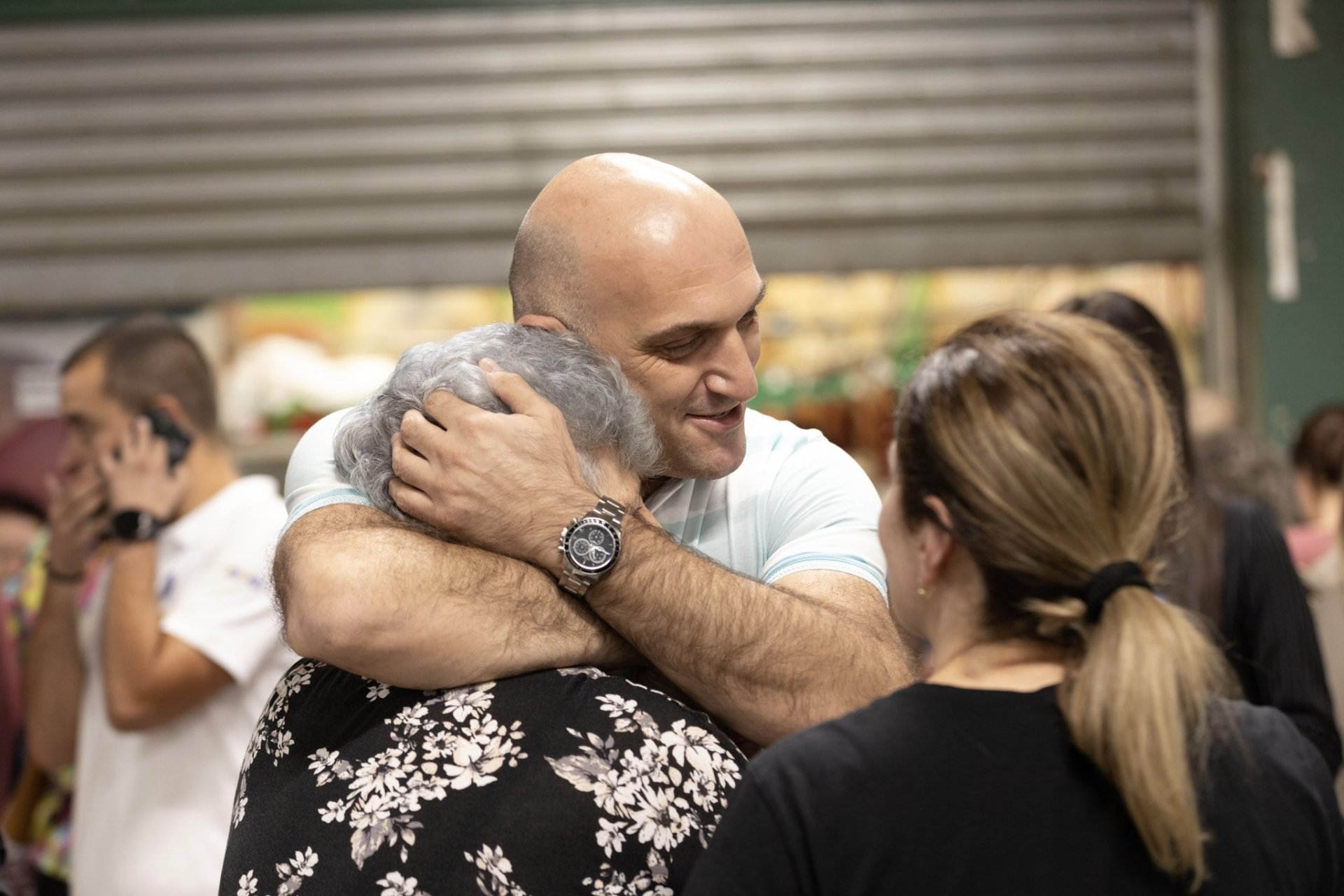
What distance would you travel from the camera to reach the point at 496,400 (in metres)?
1.70

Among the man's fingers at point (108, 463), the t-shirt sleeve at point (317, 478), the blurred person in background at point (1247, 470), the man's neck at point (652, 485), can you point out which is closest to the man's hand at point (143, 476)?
the man's fingers at point (108, 463)

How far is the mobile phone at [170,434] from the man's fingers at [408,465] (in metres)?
1.78

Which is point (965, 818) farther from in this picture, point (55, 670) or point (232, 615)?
point (55, 670)

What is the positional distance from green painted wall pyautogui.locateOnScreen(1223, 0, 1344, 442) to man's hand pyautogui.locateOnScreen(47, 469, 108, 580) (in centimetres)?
415

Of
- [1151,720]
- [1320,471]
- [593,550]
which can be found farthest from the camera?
[1320,471]

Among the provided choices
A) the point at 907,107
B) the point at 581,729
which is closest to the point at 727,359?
the point at 581,729

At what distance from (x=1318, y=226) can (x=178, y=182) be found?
4.33 metres

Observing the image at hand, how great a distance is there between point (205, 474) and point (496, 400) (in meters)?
1.85

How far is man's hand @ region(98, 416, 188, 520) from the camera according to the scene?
10.4ft

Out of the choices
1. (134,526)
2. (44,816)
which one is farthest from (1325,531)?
(44,816)

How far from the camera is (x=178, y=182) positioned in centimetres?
499

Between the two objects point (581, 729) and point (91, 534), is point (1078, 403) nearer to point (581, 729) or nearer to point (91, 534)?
point (581, 729)

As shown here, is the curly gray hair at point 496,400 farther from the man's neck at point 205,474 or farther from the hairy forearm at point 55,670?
the hairy forearm at point 55,670

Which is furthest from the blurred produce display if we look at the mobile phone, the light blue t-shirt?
the light blue t-shirt
